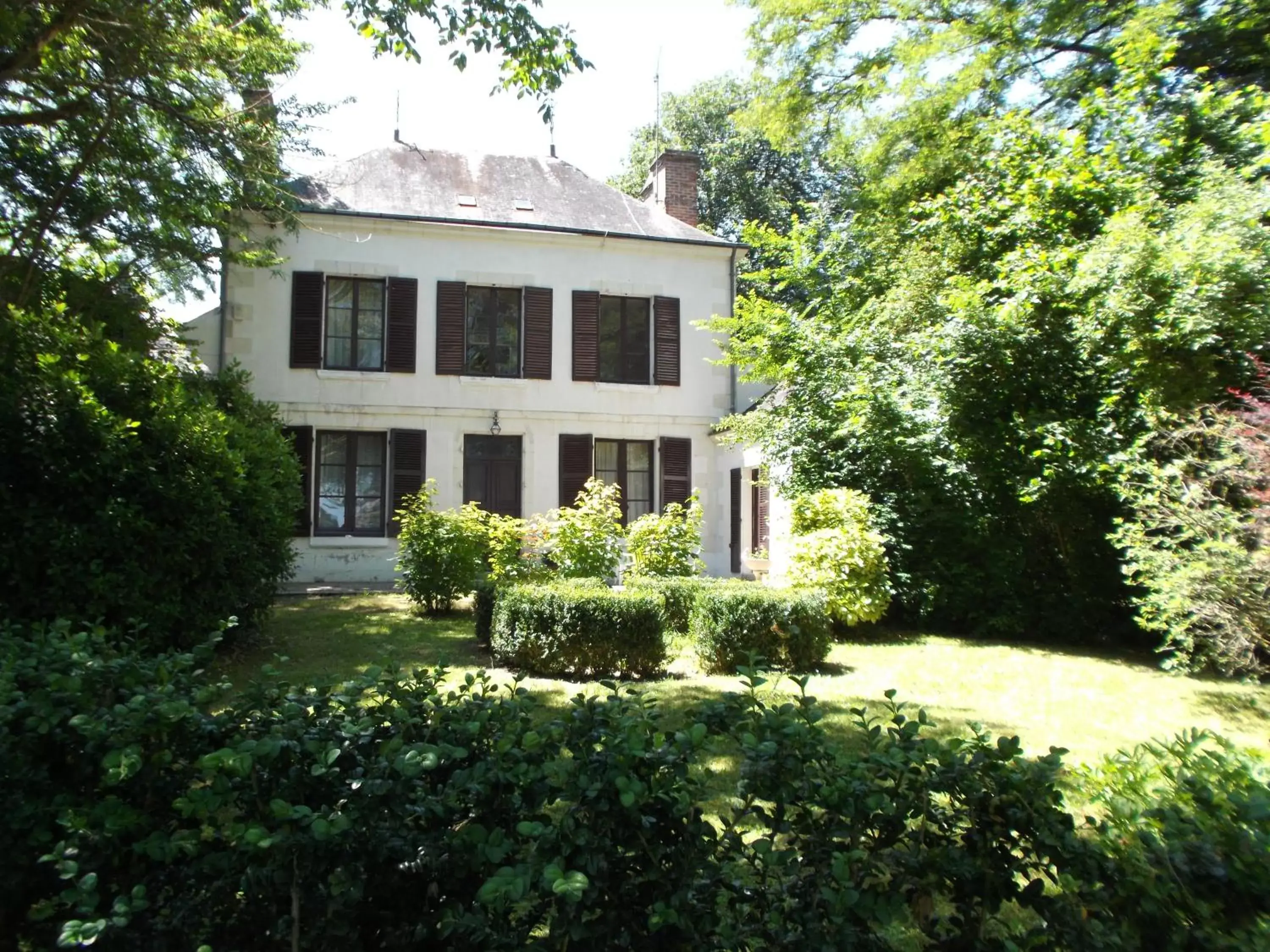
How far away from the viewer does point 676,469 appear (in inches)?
667

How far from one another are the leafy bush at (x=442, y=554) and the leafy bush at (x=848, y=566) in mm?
3912

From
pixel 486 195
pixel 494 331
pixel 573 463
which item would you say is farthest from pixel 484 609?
pixel 486 195

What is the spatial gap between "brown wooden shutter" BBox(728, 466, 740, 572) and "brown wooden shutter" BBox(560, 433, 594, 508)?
3.05 m

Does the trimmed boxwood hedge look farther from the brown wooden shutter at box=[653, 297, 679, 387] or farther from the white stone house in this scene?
the brown wooden shutter at box=[653, 297, 679, 387]

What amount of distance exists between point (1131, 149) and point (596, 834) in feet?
36.7

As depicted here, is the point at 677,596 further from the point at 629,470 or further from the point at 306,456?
the point at 306,456

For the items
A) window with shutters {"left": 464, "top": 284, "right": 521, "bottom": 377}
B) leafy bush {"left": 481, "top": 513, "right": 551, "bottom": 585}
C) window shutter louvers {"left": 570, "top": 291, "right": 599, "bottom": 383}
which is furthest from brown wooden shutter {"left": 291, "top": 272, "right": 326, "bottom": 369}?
leafy bush {"left": 481, "top": 513, "right": 551, "bottom": 585}

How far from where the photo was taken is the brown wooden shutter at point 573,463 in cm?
1642

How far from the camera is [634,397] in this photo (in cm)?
1689

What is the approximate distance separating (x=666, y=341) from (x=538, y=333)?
101 inches

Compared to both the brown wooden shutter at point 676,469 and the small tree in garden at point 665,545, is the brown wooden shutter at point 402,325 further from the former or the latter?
the small tree in garden at point 665,545

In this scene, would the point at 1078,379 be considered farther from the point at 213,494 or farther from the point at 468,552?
the point at 213,494

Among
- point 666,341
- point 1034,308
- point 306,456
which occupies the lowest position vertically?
point 306,456

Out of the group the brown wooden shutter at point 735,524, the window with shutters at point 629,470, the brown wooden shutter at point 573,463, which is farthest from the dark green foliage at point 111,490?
the brown wooden shutter at point 735,524
